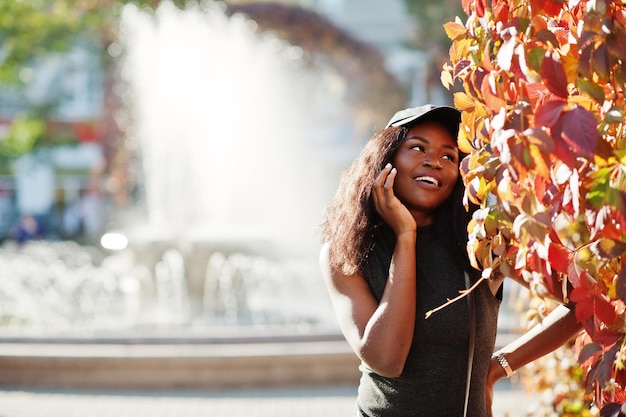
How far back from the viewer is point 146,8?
13320mm

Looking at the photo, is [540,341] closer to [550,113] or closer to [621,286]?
[621,286]

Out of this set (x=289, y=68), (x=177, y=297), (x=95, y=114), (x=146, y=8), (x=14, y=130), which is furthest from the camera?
(x=95, y=114)

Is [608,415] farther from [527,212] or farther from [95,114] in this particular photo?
[95,114]

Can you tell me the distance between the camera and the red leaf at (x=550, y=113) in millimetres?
1210

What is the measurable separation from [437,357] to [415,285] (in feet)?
0.60

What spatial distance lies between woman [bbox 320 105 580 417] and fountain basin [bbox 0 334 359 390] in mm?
4003

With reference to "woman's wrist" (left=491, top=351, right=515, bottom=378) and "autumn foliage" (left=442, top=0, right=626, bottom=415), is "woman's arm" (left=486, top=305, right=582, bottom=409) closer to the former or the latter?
"woman's wrist" (left=491, top=351, right=515, bottom=378)

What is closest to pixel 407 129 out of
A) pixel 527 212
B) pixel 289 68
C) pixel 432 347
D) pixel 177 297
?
pixel 432 347

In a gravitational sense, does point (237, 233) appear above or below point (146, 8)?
below

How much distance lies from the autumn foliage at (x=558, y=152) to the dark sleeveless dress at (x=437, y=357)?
0.41 metres

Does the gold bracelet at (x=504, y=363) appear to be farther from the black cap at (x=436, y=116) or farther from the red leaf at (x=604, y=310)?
the red leaf at (x=604, y=310)

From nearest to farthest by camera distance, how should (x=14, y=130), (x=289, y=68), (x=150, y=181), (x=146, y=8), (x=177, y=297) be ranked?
1. (x=177, y=297)
2. (x=146, y=8)
3. (x=150, y=181)
4. (x=289, y=68)
5. (x=14, y=130)

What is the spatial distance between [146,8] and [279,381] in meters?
9.03

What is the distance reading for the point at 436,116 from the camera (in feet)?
6.73
